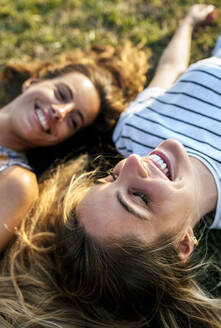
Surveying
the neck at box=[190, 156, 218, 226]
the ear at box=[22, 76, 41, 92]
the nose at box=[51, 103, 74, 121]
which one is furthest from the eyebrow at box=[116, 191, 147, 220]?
the ear at box=[22, 76, 41, 92]

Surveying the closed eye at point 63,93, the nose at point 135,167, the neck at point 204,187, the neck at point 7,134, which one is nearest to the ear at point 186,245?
the neck at point 204,187

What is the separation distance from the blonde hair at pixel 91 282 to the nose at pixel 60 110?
640 millimetres

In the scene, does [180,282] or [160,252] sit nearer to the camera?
[160,252]

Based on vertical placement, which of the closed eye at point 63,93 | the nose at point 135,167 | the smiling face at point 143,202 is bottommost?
the smiling face at point 143,202

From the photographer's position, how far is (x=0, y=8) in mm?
A: 4320

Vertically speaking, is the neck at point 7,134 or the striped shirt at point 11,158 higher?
the neck at point 7,134

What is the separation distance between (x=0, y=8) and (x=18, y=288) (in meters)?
3.28

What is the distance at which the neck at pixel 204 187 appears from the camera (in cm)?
270

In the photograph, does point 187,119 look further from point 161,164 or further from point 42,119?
point 42,119

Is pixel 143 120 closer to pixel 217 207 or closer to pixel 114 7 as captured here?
pixel 217 207

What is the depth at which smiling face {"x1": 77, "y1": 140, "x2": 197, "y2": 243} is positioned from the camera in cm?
230

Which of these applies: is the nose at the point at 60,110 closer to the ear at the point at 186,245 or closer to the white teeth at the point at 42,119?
the white teeth at the point at 42,119

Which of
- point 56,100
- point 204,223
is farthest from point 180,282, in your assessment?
point 56,100

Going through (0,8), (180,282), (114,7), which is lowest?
(180,282)
